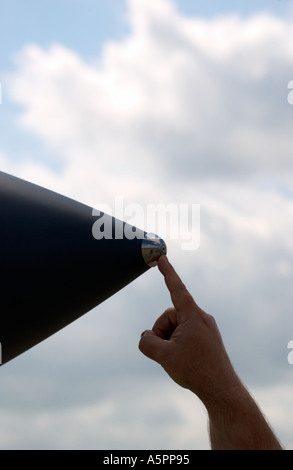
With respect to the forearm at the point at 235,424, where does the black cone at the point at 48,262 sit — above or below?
above

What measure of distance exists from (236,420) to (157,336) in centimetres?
69

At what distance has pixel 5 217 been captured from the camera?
367 centimetres

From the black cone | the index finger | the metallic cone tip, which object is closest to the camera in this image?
the index finger

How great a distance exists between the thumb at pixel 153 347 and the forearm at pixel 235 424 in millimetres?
411

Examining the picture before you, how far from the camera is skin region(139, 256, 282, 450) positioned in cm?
309

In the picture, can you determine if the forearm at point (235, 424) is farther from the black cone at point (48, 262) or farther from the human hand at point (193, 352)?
the black cone at point (48, 262)

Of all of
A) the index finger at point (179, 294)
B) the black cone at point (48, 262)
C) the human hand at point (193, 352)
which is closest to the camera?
the human hand at point (193, 352)

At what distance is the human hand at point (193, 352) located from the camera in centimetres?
308

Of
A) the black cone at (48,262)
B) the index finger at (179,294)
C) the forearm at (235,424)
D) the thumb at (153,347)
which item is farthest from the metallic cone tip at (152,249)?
the forearm at (235,424)

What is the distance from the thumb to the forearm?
411 millimetres

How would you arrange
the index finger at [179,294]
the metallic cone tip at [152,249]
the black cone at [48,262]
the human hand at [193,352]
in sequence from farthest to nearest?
the metallic cone tip at [152,249] → the black cone at [48,262] → the index finger at [179,294] → the human hand at [193,352]

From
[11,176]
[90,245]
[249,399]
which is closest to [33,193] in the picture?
Answer: [11,176]

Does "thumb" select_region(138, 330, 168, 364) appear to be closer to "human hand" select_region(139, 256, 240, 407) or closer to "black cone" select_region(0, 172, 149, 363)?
"human hand" select_region(139, 256, 240, 407)

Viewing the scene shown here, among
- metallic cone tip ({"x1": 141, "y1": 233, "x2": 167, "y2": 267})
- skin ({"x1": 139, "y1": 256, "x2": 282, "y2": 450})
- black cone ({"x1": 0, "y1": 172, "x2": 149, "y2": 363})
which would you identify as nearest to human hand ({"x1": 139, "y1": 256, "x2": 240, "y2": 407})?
skin ({"x1": 139, "y1": 256, "x2": 282, "y2": 450})
